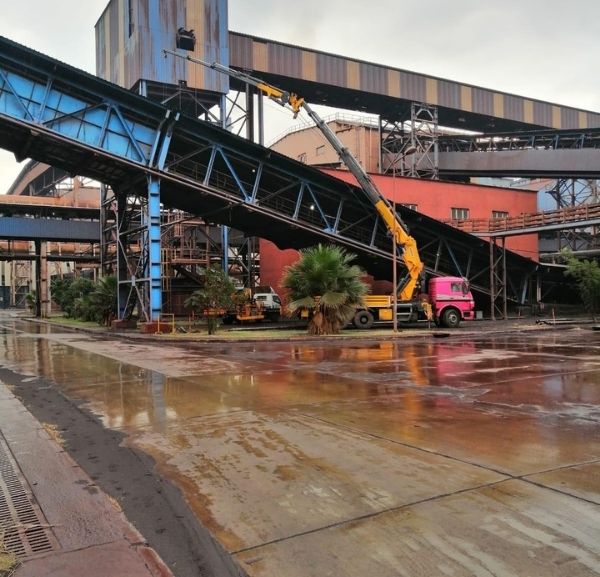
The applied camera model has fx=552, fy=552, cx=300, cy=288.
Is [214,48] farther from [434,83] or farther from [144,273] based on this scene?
[434,83]

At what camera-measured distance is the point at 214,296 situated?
26906 mm

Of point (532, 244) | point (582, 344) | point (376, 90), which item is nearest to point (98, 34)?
point (376, 90)

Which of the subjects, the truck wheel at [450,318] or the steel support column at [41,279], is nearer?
the truck wheel at [450,318]

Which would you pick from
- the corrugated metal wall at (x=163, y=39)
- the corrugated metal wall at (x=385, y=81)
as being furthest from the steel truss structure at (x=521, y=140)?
the corrugated metal wall at (x=163, y=39)

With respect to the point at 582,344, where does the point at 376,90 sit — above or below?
above

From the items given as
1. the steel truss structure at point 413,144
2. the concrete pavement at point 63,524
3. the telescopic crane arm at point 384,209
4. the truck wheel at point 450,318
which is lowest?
the concrete pavement at point 63,524

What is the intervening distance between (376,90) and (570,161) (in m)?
20.4

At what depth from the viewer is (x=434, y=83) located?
53250mm

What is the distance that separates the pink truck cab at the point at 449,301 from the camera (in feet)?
101

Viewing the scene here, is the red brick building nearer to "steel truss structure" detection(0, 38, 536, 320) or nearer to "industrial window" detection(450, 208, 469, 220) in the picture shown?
"industrial window" detection(450, 208, 469, 220)

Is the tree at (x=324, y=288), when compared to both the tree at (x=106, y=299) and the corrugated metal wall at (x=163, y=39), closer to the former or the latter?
the tree at (x=106, y=299)

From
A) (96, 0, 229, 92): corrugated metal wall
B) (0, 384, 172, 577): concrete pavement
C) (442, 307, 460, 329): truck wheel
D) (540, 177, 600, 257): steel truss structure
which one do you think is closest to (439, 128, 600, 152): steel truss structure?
(540, 177, 600, 257): steel truss structure

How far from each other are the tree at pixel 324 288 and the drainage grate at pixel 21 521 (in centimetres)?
1876

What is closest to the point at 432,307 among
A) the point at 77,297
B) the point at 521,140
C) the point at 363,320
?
the point at 363,320
